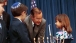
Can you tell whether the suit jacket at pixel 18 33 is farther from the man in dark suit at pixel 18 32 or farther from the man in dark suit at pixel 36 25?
the man in dark suit at pixel 36 25

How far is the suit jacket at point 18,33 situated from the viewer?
1.89 metres

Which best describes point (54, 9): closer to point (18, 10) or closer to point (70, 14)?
point (70, 14)

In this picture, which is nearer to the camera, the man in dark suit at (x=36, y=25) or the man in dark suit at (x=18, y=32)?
the man in dark suit at (x=18, y=32)

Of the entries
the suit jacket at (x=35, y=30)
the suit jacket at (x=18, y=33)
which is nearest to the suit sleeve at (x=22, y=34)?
the suit jacket at (x=18, y=33)

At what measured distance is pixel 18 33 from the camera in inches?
74.6

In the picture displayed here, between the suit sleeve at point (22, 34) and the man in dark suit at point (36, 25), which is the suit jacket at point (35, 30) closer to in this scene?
the man in dark suit at point (36, 25)

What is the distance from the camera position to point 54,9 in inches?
159

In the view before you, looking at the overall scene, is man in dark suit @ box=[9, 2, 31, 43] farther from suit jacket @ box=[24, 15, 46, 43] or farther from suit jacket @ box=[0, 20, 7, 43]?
suit jacket @ box=[24, 15, 46, 43]

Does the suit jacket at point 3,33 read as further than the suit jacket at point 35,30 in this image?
No

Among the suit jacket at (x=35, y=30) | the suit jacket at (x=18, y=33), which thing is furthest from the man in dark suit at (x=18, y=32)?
the suit jacket at (x=35, y=30)

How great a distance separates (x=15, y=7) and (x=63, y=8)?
7.39ft

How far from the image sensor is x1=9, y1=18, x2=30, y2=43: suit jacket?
74.6 inches

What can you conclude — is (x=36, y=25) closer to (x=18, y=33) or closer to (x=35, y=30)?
(x=35, y=30)

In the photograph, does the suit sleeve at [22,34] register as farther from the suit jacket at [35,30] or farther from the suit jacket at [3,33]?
the suit jacket at [35,30]
